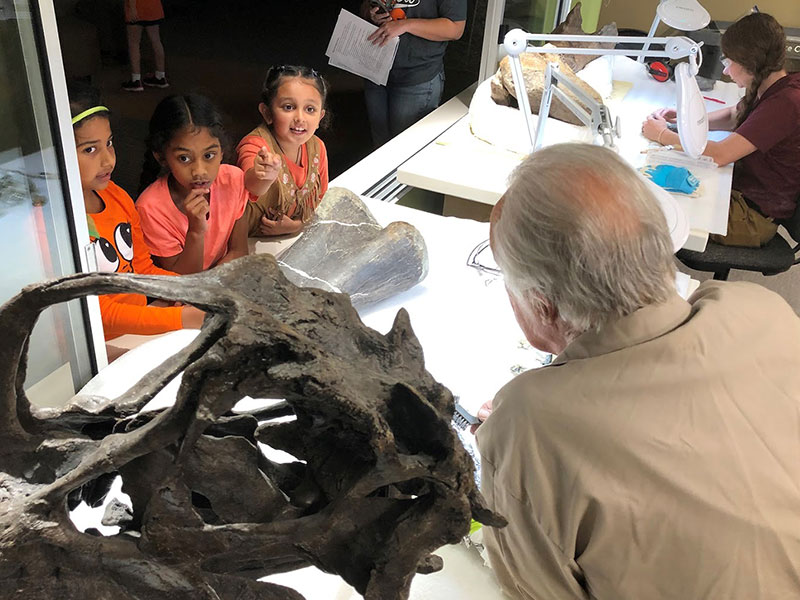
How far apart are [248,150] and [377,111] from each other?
3.58 feet

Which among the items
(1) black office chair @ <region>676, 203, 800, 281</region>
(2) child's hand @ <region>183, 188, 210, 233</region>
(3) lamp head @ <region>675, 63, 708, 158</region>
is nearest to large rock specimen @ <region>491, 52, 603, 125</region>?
(3) lamp head @ <region>675, 63, 708, 158</region>

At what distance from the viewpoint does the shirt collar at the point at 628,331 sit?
39.5 inches

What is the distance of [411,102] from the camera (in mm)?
2924

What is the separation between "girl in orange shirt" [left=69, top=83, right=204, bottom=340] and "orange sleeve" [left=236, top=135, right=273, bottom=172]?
0.35 metres

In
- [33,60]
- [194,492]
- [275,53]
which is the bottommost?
[194,492]

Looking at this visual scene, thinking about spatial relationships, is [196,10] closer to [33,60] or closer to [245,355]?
[33,60]

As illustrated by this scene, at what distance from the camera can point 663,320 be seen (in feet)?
3.35

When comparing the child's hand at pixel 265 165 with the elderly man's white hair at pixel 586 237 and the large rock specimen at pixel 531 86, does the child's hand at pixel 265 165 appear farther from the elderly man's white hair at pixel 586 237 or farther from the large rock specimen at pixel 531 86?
the large rock specimen at pixel 531 86

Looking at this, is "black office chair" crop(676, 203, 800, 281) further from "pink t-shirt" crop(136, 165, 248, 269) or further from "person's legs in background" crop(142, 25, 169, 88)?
"person's legs in background" crop(142, 25, 169, 88)

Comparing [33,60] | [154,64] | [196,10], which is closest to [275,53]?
[196,10]

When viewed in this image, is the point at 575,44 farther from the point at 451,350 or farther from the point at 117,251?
the point at 117,251

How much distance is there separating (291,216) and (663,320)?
1.24 m

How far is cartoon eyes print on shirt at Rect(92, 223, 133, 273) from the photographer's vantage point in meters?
1.43

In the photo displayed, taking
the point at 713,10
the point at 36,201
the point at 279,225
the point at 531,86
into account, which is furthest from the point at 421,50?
the point at 713,10
